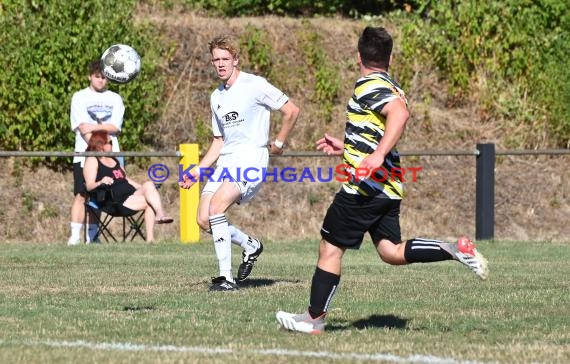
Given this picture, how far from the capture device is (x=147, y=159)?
20891mm

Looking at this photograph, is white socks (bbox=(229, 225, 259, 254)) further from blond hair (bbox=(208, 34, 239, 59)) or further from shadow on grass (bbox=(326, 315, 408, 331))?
shadow on grass (bbox=(326, 315, 408, 331))

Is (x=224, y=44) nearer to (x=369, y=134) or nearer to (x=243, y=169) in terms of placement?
(x=243, y=169)

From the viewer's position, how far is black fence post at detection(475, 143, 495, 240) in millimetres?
17719

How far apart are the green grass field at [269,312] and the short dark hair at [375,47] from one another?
159 centimetres

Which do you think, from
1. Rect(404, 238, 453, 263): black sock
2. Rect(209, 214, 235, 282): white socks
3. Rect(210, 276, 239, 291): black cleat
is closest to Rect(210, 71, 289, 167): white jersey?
Rect(209, 214, 235, 282): white socks

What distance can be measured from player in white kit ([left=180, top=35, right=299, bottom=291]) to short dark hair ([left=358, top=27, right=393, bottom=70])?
2.83 meters

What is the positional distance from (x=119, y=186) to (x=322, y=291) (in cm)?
916

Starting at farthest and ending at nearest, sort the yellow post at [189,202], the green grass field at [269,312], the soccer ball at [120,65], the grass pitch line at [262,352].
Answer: the yellow post at [189,202] → the soccer ball at [120,65] → the green grass field at [269,312] → the grass pitch line at [262,352]

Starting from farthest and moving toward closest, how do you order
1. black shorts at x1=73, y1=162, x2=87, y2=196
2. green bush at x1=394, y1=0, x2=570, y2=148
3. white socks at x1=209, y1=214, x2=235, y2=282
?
green bush at x1=394, y1=0, x2=570, y2=148
black shorts at x1=73, y1=162, x2=87, y2=196
white socks at x1=209, y1=214, x2=235, y2=282

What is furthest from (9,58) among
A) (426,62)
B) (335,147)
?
(335,147)

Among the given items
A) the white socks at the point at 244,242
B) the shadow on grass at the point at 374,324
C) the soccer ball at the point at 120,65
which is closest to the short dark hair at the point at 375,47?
the shadow on grass at the point at 374,324

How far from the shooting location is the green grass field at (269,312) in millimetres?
6910

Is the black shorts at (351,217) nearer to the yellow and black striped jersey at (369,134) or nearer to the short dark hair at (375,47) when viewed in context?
the yellow and black striped jersey at (369,134)

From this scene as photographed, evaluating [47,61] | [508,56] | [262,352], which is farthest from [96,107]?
[262,352]
